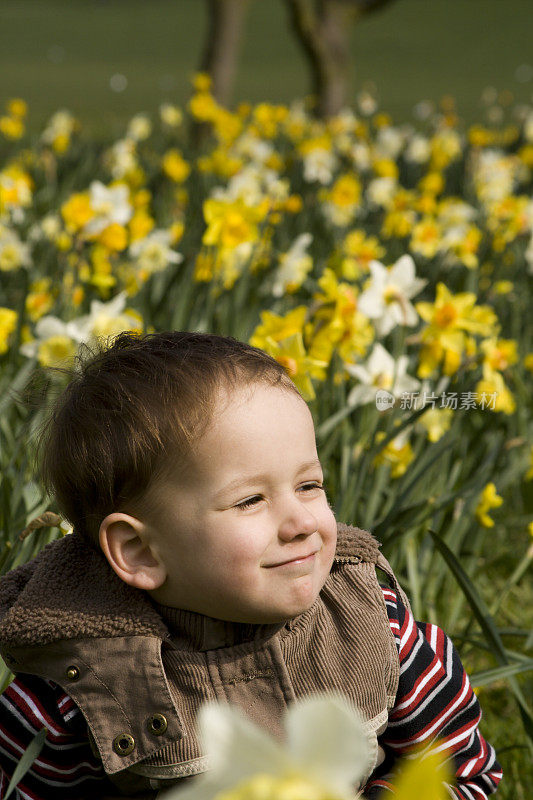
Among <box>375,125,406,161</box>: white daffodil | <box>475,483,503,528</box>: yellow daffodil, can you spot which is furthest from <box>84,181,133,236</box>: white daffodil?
<box>375,125,406,161</box>: white daffodil

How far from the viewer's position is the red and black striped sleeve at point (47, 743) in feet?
3.94

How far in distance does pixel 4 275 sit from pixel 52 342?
3.73 ft

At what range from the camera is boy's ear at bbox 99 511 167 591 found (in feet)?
3.90

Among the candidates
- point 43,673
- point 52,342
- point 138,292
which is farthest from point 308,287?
point 43,673

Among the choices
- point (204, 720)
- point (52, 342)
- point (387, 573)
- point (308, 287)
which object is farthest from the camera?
point (308, 287)

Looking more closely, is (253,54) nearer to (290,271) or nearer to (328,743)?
(290,271)

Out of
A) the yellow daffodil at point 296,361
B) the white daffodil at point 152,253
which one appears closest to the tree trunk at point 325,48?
the white daffodil at point 152,253

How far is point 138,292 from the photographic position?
2748 millimetres

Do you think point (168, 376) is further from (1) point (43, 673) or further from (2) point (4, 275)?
(2) point (4, 275)

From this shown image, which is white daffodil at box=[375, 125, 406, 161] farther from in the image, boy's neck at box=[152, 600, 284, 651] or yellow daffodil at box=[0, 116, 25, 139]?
boy's neck at box=[152, 600, 284, 651]

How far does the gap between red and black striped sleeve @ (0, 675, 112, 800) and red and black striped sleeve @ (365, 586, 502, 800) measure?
1.30 feet

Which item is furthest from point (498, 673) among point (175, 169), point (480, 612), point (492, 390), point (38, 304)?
point (175, 169)

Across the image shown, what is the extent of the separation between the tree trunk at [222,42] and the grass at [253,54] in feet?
31.8

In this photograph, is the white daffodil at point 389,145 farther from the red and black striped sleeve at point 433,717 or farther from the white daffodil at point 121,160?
the red and black striped sleeve at point 433,717
